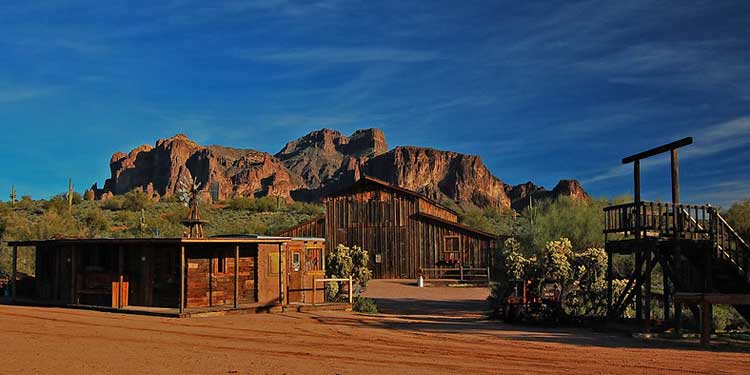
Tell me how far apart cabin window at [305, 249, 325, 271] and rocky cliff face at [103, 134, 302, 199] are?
118 meters

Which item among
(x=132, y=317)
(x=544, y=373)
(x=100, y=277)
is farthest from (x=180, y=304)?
(x=544, y=373)

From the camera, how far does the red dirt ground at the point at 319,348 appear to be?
1236 cm

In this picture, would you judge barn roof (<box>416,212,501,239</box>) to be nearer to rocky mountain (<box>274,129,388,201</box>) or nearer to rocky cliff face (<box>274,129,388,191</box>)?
rocky mountain (<box>274,129,388,201</box>)

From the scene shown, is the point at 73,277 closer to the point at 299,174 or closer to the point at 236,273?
the point at 236,273

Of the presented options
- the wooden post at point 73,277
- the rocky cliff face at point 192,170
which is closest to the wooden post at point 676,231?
the wooden post at point 73,277

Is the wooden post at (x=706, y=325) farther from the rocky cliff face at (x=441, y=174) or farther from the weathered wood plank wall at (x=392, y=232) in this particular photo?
the rocky cliff face at (x=441, y=174)

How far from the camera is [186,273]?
21.8 m

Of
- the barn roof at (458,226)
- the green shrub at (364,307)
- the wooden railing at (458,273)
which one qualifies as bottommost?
the green shrub at (364,307)

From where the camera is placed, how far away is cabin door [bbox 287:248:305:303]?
952 inches

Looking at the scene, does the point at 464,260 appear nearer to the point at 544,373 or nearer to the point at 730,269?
the point at 730,269

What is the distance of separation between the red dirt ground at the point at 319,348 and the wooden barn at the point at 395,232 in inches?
822

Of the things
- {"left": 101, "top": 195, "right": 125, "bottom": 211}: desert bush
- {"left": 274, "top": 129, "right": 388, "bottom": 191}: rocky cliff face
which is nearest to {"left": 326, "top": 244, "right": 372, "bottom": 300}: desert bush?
{"left": 101, "top": 195, "right": 125, "bottom": 211}: desert bush

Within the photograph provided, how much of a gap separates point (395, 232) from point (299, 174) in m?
127

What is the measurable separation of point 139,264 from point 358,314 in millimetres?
7546
